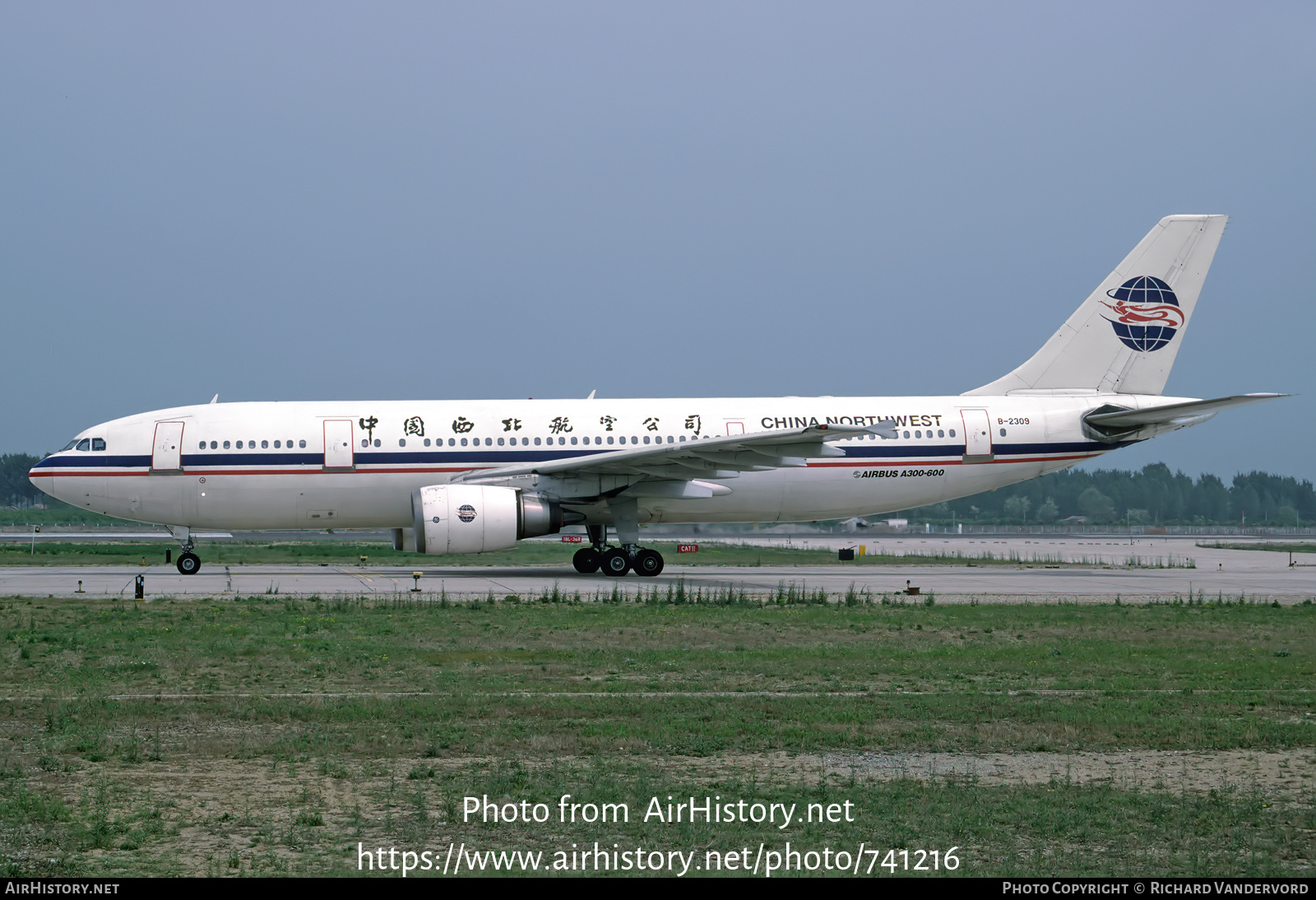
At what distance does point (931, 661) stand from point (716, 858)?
24.7 ft

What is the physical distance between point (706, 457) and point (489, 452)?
196 inches

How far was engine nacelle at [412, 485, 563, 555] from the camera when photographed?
23.9m

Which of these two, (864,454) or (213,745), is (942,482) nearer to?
(864,454)

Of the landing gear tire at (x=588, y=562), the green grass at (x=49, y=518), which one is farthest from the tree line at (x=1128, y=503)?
the landing gear tire at (x=588, y=562)

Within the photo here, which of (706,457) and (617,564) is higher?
(706,457)

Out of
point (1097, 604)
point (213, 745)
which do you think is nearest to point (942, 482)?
point (1097, 604)

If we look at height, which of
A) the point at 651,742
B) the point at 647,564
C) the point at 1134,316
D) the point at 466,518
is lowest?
the point at 651,742

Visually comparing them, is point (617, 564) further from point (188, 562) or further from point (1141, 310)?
point (1141, 310)

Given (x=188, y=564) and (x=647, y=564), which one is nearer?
(x=647, y=564)

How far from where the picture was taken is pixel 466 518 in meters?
24.0

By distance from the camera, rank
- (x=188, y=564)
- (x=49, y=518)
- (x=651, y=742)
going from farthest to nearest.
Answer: (x=49, y=518) < (x=188, y=564) < (x=651, y=742)

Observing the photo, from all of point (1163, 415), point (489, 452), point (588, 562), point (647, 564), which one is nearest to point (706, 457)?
point (647, 564)

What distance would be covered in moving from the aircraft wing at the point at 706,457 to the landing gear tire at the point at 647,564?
1839 millimetres

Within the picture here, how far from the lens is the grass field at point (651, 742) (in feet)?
19.7
